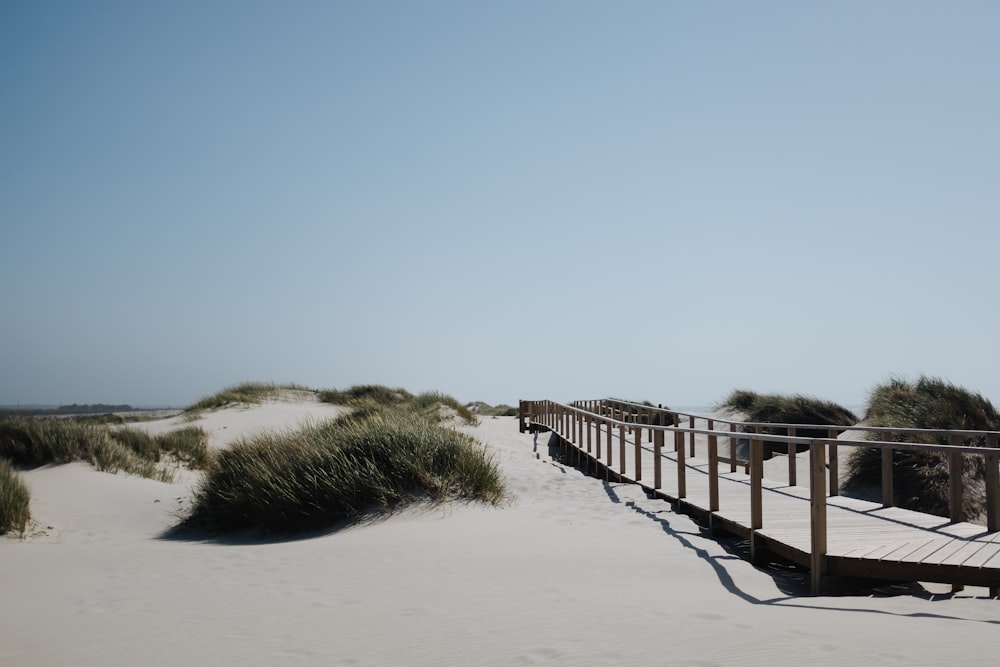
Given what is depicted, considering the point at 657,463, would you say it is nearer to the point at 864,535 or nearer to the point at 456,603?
the point at 864,535

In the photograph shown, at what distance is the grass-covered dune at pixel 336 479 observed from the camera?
9.12 m

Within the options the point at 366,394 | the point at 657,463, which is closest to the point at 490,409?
the point at 366,394

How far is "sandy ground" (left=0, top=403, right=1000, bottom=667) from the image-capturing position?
4.25 metres

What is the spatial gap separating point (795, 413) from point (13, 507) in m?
17.3

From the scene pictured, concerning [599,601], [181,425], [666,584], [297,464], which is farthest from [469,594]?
[181,425]

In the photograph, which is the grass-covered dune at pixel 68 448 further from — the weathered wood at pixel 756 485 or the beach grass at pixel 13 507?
the weathered wood at pixel 756 485

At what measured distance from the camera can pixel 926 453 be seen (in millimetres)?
11711

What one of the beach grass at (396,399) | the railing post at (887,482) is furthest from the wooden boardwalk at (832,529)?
the beach grass at (396,399)

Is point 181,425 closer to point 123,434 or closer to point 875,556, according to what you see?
point 123,434

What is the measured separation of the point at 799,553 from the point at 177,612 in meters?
5.05

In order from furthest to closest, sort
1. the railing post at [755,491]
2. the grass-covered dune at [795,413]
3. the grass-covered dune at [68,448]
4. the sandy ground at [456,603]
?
the grass-covered dune at [795,413] → the grass-covered dune at [68,448] → the railing post at [755,491] → the sandy ground at [456,603]

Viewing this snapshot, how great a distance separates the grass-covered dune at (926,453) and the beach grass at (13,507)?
Answer: 1163cm

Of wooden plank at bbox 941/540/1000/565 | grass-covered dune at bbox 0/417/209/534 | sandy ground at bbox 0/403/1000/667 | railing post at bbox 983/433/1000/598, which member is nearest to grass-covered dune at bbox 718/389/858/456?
railing post at bbox 983/433/1000/598

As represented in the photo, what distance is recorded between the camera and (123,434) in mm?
16766
